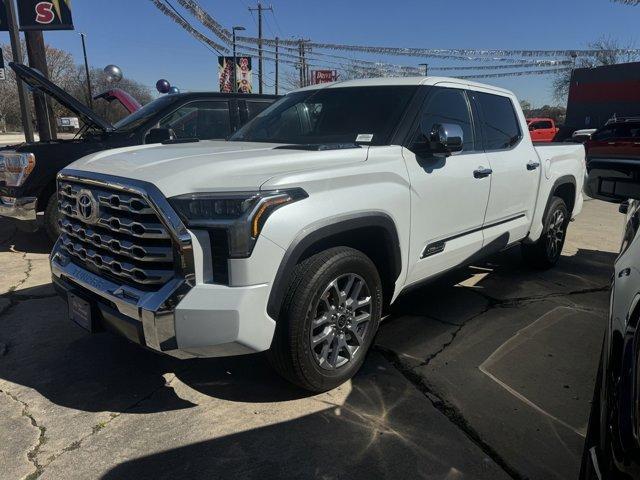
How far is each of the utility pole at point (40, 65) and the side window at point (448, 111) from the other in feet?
30.3

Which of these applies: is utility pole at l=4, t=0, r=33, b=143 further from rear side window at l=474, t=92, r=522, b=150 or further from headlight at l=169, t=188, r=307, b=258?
headlight at l=169, t=188, r=307, b=258

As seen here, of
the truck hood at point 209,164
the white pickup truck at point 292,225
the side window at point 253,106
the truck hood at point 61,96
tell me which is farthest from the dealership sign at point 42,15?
the truck hood at point 209,164

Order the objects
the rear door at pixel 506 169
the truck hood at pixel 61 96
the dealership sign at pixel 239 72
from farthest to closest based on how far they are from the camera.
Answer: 1. the dealership sign at pixel 239 72
2. the truck hood at pixel 61 96
3. the rear door at pixel 506 169

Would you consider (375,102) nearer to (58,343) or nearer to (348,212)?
(348,212)

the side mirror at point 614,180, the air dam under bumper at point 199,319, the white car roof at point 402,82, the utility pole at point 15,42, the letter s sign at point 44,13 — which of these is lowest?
the air dam under bumper at point 199,319

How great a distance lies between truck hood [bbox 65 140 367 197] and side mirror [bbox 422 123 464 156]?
514 millimetres

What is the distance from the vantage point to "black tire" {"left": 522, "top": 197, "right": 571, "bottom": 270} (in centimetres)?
519

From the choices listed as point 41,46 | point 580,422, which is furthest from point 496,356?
point 41,46

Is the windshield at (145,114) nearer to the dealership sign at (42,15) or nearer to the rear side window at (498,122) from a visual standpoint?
the rear side window at (498,122)

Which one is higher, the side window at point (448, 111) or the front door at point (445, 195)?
the side window at point (448, 111)

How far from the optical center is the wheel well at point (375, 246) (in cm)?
282

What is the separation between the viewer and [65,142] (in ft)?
20.2

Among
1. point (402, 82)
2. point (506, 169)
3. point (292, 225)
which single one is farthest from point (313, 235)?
point (506, 169)

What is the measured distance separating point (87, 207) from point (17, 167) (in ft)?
12.4
